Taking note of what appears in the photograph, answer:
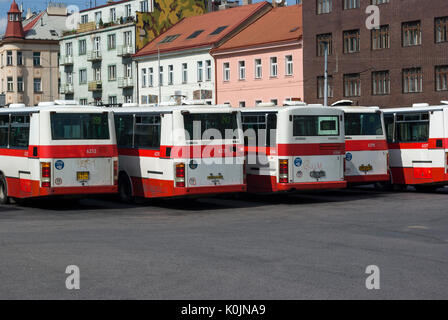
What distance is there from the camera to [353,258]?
1210 centimetres

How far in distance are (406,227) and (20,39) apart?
84.9 metres

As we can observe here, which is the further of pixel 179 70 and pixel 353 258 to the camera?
pixel 179 70

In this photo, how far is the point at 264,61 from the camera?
61656mm

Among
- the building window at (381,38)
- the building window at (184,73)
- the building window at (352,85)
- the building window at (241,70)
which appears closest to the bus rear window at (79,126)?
the building window at (381,38)

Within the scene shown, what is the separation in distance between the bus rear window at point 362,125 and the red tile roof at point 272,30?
33590 mm

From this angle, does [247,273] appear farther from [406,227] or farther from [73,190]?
[73,190]

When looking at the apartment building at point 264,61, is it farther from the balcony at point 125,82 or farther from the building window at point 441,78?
the balcony at point 125,82

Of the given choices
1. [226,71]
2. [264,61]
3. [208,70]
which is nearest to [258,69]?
[264,61]

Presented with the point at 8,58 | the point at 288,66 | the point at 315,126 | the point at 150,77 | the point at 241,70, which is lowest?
the point at 315,126

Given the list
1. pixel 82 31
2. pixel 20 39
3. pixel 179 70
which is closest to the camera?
pixel 179 70

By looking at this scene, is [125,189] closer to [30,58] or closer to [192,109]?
[192,109]

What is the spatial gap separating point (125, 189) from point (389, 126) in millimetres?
9368

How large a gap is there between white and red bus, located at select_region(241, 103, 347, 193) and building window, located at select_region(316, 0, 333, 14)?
3587 centimetres
